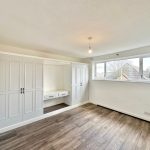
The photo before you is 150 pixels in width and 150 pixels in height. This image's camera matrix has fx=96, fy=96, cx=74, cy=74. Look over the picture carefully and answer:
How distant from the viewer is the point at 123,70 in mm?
3871

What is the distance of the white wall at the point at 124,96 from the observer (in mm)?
3154

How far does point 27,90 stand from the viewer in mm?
2912

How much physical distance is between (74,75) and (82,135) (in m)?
2.42

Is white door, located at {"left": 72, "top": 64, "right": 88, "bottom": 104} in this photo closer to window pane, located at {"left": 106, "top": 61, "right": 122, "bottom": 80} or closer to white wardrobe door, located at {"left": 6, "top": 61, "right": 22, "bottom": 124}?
window pane, located at {"left": 106, "top": 61, "right": 122, "bottom": 80}

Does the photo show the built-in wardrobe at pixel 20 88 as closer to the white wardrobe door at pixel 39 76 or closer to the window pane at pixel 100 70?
the white wardrobe door at pixel 39 76

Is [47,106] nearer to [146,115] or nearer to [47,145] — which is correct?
[47,145]

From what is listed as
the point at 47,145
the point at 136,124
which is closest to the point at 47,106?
the point at 47,145

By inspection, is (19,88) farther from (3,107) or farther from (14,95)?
(3,107)

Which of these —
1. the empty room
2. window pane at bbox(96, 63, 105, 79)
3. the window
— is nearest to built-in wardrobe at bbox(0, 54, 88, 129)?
the empty room

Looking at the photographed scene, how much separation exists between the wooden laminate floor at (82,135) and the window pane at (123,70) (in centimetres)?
151

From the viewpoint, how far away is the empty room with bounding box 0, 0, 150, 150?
4.71 ft

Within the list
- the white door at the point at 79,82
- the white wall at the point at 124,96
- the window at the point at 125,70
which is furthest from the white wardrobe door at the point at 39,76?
the window at the point at 125,70

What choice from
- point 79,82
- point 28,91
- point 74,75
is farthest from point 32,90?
point 79,82

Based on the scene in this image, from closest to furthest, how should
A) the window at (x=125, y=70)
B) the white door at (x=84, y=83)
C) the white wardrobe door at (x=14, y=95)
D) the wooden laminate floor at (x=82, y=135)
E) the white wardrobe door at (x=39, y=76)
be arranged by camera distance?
1. the wooden laminate floor at (x=82, y=135)
2. the white wardrobe door at (x=14, y=95)
3. the white wardrobe door at (x=39, y=76)
4. the window at (x=125, y=70)
5. the white door at (x=84, y=83)
